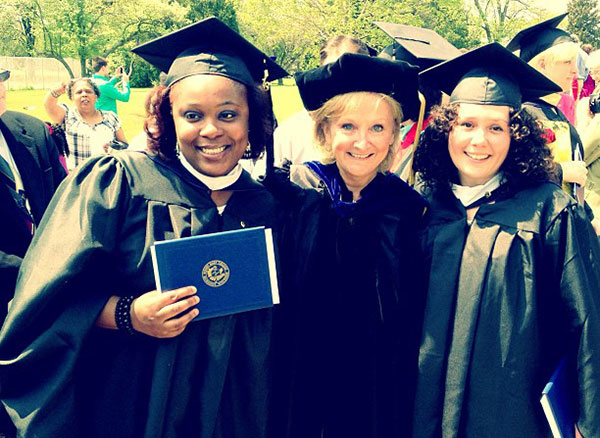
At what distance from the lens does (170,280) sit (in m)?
1.77

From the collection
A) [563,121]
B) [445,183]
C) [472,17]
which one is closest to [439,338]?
[445,183]

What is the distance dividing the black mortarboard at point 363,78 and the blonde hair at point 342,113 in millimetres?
34

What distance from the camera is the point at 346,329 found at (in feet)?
7.27

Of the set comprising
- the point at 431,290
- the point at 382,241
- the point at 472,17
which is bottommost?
the point at 431,290

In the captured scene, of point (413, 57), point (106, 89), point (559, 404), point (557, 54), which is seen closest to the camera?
point (559, 404)

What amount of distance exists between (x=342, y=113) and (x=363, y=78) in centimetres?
19

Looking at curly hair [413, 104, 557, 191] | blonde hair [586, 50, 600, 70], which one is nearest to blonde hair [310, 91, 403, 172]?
curly hair [413, 104, 557, 191]

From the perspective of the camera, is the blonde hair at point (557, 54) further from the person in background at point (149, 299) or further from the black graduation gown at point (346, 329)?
the person in background at point (149, 299)

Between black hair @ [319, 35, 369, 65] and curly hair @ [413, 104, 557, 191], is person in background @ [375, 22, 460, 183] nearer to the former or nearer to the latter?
black hair @ [319, 35, 369, 65]

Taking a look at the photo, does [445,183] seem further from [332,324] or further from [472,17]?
[472,17]

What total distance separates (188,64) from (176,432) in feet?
4.82

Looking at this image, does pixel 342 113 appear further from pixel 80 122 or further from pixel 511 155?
pixel 80 122

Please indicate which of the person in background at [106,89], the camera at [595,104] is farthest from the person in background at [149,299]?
the person in background at [106,89]

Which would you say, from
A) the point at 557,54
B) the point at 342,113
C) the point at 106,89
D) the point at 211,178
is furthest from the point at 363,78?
the point at 106,89
